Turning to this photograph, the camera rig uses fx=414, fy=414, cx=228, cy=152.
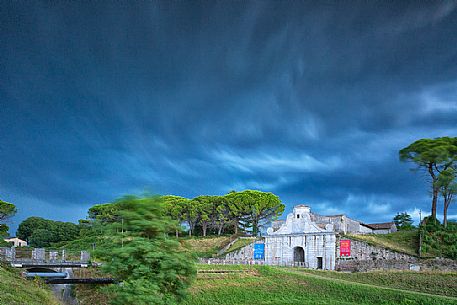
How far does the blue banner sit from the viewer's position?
55.1m

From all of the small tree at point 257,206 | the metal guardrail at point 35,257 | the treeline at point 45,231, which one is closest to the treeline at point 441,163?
the small tree at point 257,206

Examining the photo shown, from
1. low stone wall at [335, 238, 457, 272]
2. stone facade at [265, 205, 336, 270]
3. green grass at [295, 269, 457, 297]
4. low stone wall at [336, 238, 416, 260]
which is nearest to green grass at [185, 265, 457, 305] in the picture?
green grass at [295, 269, 457, 297]

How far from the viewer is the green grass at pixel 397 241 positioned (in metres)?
44.0

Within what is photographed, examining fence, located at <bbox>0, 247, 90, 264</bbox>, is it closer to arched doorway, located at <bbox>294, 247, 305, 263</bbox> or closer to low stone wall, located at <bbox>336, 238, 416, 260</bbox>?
low stone wall, located at <bbox>336, 238, 416, 260</bbox>

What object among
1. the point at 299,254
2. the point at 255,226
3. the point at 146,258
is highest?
the point at 255,226

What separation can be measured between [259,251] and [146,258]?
135 ft

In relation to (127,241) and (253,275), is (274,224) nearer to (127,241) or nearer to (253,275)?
(253,275)

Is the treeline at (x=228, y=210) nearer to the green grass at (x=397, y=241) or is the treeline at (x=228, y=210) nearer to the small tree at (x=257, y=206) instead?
the small tree at (x=257, y=206)

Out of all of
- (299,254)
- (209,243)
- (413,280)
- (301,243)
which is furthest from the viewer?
(209,243)

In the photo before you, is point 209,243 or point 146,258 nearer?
point 146,258

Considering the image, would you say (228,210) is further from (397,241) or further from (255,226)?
(397,241)

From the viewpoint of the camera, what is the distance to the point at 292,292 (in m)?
31.8

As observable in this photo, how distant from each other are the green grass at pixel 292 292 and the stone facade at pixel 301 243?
15.1 m

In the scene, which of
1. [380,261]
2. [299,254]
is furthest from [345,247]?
[299,254]
